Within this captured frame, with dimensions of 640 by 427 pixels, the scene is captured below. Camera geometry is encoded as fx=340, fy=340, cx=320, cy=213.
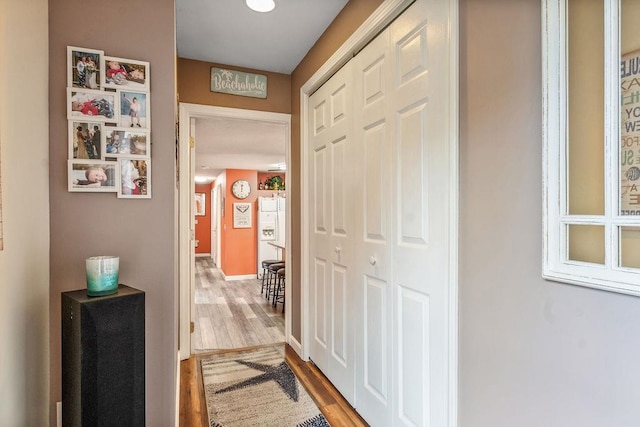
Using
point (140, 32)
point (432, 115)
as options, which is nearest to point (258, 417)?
point (432, 115)

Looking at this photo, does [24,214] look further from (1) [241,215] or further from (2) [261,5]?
(1) [241,215]

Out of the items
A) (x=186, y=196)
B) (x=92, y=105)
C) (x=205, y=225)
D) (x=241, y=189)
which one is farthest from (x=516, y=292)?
(x=205, y=225)

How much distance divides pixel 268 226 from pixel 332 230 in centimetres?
470

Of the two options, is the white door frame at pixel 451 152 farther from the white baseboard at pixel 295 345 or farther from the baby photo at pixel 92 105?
the baby photo at pixel 92 105

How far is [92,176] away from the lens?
4.83 ft

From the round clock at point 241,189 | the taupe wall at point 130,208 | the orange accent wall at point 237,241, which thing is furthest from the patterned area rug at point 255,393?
the round clock at point 241,189

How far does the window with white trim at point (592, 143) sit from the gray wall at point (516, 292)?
0.15 ft

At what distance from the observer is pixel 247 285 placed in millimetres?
Result: 6137

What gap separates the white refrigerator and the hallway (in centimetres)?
75

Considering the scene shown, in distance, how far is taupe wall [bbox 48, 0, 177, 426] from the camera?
1439mm

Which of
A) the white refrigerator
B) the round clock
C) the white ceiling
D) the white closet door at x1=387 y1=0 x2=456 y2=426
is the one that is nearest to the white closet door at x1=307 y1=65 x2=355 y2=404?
the white ceiling

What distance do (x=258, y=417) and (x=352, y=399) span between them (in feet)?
1.86

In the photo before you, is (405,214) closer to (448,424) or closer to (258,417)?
(448,424)

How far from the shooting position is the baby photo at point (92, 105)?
144 cm
